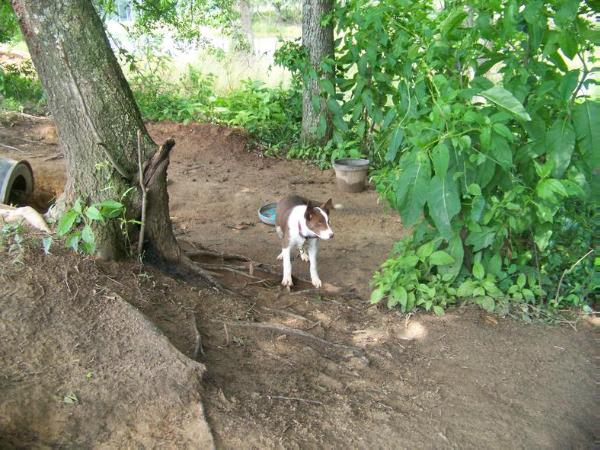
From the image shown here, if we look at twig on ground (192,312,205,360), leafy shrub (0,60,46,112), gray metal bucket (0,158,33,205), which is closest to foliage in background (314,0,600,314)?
twig on ground (192,312,205,360)

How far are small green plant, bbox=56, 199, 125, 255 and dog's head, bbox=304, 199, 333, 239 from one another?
2.11 m

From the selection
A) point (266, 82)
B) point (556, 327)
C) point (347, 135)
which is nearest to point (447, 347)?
point (556, 327)

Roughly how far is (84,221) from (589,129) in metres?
3.65

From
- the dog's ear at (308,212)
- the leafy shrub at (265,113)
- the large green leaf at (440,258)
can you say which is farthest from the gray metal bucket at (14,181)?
the leafy shrub at (265,113)

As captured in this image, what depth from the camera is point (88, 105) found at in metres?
4.09

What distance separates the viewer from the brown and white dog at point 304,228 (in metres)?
5.72

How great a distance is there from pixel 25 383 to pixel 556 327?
3898mm

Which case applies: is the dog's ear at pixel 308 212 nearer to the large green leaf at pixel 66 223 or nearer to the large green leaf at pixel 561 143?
the large green leaf at pixel 561 143

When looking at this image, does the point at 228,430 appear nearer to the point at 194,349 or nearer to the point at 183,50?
the point at 194,349

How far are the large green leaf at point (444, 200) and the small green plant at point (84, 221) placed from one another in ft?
7.15

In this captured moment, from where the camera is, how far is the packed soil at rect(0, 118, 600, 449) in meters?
2.93

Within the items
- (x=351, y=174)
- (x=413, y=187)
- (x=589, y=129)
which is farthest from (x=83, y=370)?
(x=351, y=174)

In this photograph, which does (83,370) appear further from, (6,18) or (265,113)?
(265,113)

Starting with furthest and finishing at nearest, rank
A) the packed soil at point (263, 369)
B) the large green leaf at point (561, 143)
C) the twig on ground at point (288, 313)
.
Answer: the twig on ground at point (288, 313) → the large green leaf at point (561, 143) → the packed soil at point (263, 369)
